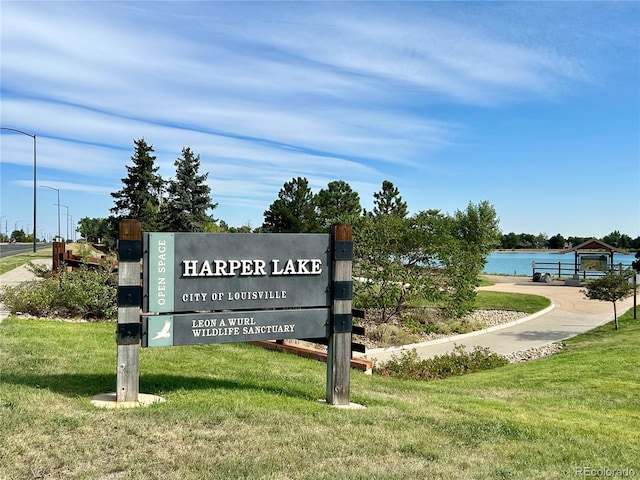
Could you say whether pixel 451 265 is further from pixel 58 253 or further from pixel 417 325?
pixel 58 253

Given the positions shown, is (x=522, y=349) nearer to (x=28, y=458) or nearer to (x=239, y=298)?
(x=239, y=298)

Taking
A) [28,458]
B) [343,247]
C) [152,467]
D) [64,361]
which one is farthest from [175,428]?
[64,361]

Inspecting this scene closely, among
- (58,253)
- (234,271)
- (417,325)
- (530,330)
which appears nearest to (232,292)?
(234,271)

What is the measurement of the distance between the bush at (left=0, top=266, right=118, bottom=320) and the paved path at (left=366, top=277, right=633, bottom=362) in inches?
242

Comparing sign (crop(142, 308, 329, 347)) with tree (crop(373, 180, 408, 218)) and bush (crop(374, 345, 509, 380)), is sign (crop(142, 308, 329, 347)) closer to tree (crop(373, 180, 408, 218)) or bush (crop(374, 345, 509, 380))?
bush (crop(374, 345, 509, 380))

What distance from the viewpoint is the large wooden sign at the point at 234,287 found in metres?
5.38

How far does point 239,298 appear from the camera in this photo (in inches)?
223

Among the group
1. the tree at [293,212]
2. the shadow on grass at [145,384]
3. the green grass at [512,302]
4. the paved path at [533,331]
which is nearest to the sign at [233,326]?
the shadow on grass at [145,384]

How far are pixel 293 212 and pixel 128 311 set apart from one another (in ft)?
121

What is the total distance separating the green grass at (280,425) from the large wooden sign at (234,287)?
0.75 m

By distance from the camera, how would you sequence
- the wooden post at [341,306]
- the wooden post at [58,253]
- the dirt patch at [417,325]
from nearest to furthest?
the wooden post at [341,306] → the dirt patch at [417,325] → the wooden post at [58,253]

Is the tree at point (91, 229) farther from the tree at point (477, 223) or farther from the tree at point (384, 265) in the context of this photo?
the tree at point (384, 265)

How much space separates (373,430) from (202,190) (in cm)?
3708

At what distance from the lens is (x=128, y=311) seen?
5.34 m
